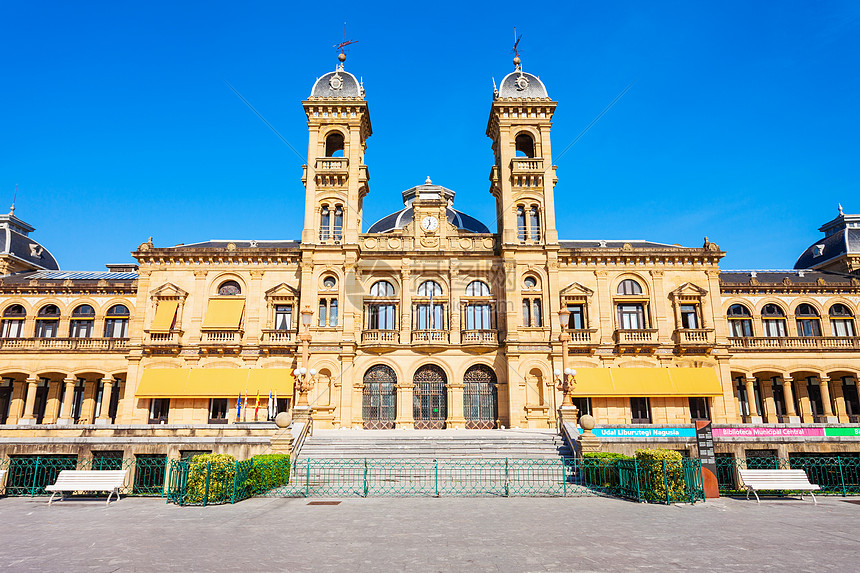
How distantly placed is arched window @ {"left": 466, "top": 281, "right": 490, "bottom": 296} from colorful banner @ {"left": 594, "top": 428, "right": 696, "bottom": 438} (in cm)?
1654

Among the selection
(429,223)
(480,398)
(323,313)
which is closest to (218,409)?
(323,313)

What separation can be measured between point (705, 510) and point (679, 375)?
22.7m

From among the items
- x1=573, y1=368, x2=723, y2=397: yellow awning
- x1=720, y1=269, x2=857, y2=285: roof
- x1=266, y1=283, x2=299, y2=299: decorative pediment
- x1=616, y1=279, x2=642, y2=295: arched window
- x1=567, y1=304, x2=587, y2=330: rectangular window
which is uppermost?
x1=720, y1=269, x2=857, y2=285: roof

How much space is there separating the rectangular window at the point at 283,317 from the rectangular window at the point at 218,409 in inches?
236

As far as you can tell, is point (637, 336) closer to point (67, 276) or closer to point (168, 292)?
point (168, 292)

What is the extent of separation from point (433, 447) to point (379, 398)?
39.5 ft

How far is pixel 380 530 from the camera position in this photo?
477 inches

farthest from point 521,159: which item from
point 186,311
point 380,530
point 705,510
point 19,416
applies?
point 19,416

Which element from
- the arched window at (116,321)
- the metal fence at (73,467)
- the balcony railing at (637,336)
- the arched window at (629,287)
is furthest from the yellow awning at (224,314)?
the arched window at (629,287)

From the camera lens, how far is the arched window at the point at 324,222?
127 ft

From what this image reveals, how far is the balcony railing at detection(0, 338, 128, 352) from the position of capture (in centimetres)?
3856

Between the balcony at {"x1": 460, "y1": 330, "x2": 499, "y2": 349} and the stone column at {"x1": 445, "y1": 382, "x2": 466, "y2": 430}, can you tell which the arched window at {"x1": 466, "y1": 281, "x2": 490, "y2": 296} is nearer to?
the balcony at {"x1": 460, "y1": 330, "x2": 499, "y2": 349}

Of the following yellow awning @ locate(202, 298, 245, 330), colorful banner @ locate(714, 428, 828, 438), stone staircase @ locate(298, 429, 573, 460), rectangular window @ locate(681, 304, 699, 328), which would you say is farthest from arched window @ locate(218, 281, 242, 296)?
rectangular window @ locate(681, 304, 699, 328)

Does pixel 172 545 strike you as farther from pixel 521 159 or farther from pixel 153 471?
pixel 521 159
